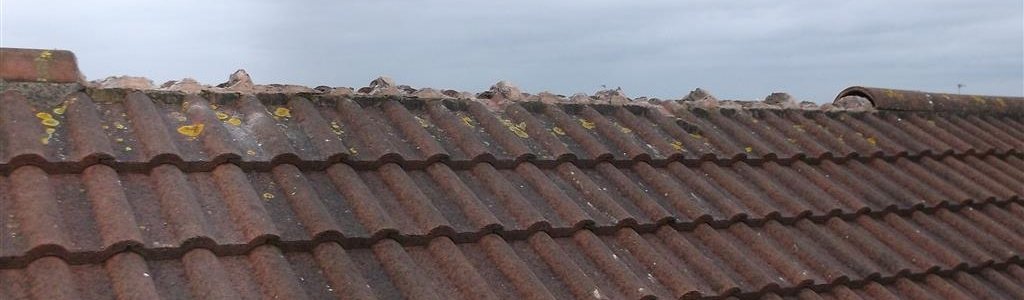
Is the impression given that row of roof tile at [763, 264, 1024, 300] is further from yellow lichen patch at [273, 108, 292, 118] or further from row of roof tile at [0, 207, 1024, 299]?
yellow lichen patch at [273, 108, 292, 118]

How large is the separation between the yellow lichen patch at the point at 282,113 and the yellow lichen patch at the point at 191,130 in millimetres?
352

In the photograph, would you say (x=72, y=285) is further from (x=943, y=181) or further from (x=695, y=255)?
(x=943, y=181)

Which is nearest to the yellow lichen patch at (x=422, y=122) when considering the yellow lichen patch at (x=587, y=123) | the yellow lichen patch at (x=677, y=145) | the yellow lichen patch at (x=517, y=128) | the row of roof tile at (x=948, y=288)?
the yellow lichen patch at (x=517, y=128)

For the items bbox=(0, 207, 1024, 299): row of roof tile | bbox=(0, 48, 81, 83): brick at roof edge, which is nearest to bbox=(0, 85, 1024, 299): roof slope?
bbox=(0, 207, 1024, 299): row of roof tile

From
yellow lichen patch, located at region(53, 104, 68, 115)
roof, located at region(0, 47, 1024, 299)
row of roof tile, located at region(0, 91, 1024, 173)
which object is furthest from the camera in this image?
yellow lichen patch, located at region(53, 104, 68, 115)

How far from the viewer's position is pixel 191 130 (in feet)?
9.07

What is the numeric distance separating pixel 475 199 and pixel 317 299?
2.34 ft

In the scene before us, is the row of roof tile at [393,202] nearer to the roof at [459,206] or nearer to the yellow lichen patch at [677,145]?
the roof at [459,206]

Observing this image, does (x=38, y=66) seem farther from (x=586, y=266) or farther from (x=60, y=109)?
(x=586, y=266)

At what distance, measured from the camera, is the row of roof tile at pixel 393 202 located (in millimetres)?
2162

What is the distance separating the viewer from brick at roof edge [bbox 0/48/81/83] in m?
2.77

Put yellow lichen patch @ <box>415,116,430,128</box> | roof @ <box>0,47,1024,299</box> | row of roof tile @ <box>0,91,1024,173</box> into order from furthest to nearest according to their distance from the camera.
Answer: yellow lichen patch @ <box>415,116,430,128</box> < row of roof tile @ <box>0,91,1024,173</box> < roof @ <box>0,47,1024,299</box>

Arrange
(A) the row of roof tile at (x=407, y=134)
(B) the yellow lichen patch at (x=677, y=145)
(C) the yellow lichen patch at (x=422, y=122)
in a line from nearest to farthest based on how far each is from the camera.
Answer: (A) the row of roof tile at (x=407, y=134) < (C) the yellow lichen patch at (x=422, y=122) < (B) the yellow lichen patch at (x=677, y=145)

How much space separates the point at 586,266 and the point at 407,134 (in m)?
0.87
